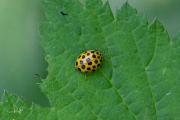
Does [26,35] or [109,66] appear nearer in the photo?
[109,66]

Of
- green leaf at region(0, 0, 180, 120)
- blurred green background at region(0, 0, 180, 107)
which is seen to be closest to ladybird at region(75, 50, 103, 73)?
green leaf at region(0, 0, 180, 120)

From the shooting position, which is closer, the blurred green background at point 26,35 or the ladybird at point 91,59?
the ladybird at point 91,59

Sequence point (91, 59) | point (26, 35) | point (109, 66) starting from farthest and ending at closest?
point (26, 35) < point (91, 59) < point (109, 66)

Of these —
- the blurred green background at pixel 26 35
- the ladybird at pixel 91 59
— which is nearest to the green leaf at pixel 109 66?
the ladybird at pixel 91 59

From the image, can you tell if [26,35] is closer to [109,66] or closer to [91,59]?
[91,59]

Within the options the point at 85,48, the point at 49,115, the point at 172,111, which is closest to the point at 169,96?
the point at 172,111

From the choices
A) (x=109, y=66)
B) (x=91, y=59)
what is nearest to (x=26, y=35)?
(x=91, y=59)

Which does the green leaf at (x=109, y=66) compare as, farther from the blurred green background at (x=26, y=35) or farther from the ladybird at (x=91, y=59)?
the blurred green background at (x=26, y=35)
